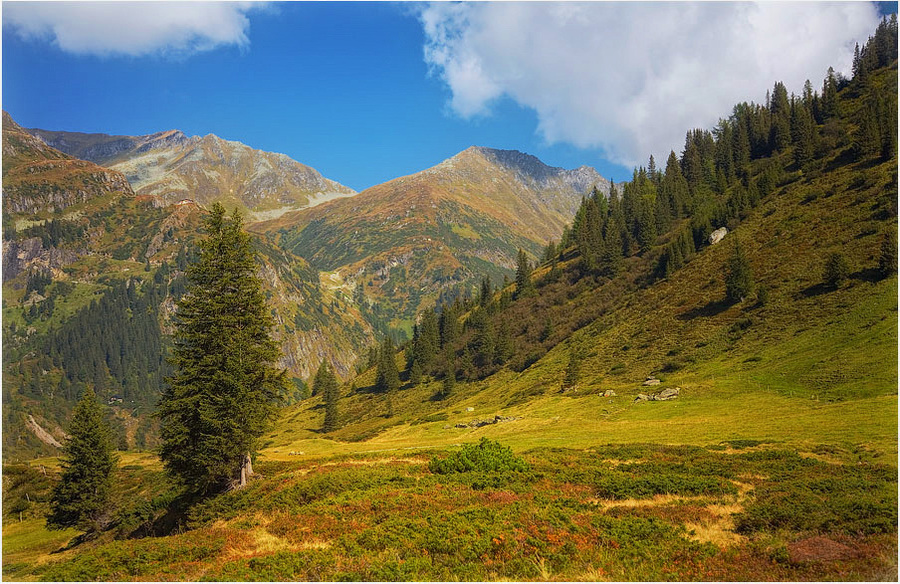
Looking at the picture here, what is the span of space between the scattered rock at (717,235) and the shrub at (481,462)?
11787cm

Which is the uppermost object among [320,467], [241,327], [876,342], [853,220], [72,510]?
[853,220]

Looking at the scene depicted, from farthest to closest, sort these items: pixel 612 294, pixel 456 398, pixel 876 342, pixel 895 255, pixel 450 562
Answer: pixel 612 294 → pixel 456 398 → pixel 895 255 → pixel 876 342 → pixel 450 562

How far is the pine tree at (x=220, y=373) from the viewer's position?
31625 millimetres

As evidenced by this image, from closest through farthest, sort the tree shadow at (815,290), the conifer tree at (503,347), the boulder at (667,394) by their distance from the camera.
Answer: the boulder at (667,394)
the tree shadow at (815,290)
the conifer tree at (503,347)

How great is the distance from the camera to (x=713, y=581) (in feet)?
47.8

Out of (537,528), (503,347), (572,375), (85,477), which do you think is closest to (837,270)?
(572,375)

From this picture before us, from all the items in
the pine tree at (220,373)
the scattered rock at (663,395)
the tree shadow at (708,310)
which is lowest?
the scattered rock at (663,395)

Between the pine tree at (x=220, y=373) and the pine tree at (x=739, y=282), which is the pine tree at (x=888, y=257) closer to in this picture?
the pine tree at (x=739, y=282)

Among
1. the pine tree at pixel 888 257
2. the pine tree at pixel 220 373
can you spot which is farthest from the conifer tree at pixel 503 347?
the pine tree at pixel 220 373

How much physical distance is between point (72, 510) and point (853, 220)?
127 meters

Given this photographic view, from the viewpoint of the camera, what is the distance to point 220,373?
3216 centimetres

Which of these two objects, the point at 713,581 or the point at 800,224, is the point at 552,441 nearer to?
the point at 713,581

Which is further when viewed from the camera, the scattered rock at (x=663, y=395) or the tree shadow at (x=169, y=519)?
the scattered rock at (x=663, y=395)

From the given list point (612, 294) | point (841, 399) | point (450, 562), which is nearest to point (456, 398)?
point (612, 294)
